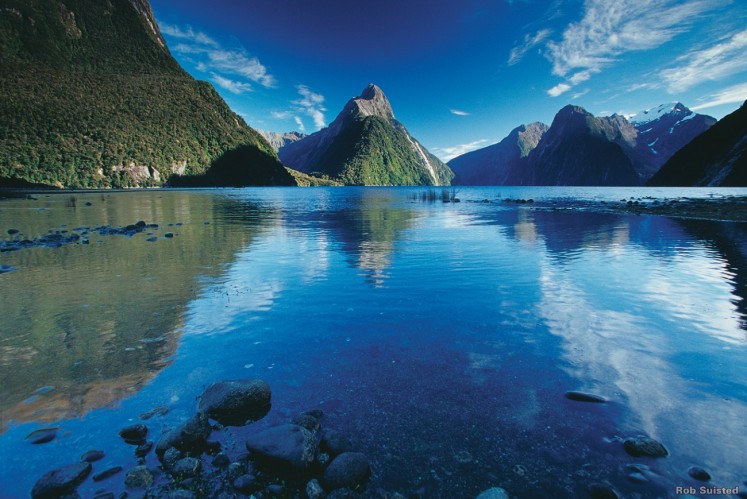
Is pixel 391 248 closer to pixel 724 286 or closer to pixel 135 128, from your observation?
pixel 724 286

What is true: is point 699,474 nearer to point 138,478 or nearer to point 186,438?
point 186,438

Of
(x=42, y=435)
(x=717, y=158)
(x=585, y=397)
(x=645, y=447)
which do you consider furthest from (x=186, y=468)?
(x=717, y=158)

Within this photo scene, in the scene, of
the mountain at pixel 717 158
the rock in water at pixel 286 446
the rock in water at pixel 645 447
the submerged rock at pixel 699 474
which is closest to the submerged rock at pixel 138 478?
the rock in water at pixel 286 446

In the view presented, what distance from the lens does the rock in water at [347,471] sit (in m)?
4.87

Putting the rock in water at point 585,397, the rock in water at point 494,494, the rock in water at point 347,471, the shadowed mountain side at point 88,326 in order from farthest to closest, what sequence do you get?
the shadowed mountain side at point 88,326 < the rock in water at point 585,397 < the rock in water at point 347,471 < the rock in water at point 494,494

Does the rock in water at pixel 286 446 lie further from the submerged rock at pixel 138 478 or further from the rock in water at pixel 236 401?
the submerged rock at pixel 138 478

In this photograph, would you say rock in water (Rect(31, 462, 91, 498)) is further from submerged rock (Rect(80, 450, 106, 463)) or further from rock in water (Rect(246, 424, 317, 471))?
rock in water (Rect(246, 424, 317, 471))

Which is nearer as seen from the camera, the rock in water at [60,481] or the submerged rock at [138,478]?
the rock in water at [60,481]

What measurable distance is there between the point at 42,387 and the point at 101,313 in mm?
4898

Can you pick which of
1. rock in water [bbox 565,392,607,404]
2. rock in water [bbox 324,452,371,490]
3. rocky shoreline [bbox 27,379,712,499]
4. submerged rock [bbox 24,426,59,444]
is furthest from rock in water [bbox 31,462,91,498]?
rock in water [bbox 565,392,607,404]

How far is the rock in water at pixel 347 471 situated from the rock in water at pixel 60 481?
3457 mm

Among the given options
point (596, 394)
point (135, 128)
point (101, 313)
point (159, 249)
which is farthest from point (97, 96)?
point (596, 394)

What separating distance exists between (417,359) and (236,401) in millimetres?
4290

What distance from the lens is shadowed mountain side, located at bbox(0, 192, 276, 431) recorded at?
704 centimetres
